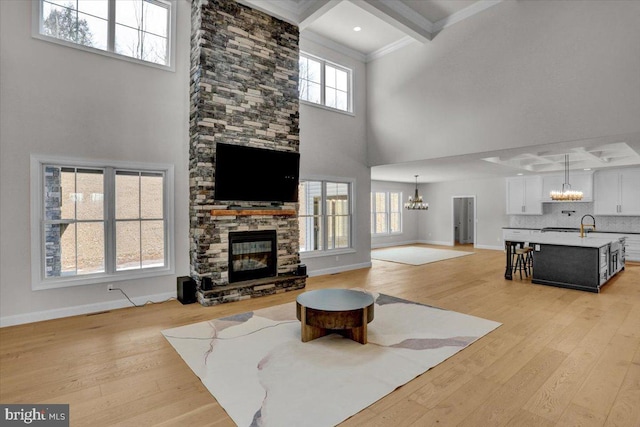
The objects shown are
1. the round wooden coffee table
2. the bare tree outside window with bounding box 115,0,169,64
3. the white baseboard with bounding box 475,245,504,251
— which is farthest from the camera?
the white baseboard with bounding box 475,245,504,251

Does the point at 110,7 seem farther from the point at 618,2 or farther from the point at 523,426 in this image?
the point at 618,2

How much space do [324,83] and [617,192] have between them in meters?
8.43

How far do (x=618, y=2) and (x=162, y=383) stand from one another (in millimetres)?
7031

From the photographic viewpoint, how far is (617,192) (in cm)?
867

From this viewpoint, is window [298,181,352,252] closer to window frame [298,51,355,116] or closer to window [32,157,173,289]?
window frame [298,51,355,116]

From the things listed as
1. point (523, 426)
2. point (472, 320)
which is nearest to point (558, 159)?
point (472, 320)

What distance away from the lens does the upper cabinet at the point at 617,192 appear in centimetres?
837

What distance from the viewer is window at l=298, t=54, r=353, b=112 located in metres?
6.76

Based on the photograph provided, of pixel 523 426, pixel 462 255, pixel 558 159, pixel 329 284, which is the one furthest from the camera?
pixel 462 255

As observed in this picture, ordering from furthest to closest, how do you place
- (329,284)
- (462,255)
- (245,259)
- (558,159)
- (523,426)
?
(462,255) < (558,159) < (329,284) < (245,259) < (523,426)

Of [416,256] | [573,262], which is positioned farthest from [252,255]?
[416,256]

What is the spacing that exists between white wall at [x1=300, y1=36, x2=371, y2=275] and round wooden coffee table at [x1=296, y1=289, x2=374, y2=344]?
124 inches

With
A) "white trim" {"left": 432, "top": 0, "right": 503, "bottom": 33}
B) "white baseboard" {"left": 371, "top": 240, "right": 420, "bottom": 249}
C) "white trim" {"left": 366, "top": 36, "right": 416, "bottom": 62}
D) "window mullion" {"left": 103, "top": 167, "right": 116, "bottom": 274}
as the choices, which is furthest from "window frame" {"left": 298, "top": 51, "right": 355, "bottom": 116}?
"white baseboard" {"left": 371, "top": 240, "right": 420, "bottom": 249}

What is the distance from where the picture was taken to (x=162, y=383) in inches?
102
